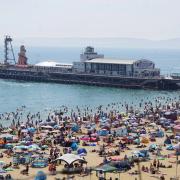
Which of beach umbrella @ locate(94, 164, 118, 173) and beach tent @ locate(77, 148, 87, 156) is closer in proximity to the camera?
beach umbrella @ locate(94, 164, 118, 173)

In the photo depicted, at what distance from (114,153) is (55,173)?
6868 millimetres

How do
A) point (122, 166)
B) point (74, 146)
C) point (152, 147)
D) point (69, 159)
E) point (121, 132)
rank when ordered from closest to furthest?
1. point (122, 166)
2. point (69, 159)
3. point (152, 147)
4. point (74, 146)
5. point (121, 132)

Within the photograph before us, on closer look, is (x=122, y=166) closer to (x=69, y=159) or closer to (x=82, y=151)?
(x=69, y=159)

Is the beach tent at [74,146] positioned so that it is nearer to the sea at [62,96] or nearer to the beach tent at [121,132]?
the beach tent at [121,132]

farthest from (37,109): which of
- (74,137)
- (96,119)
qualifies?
(74,137)

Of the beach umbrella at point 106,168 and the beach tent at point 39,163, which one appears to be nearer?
the beach umbrella at point 106,168

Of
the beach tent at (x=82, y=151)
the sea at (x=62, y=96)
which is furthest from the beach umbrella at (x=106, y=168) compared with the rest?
the sea at (x=62, y=96)

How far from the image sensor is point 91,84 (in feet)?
324

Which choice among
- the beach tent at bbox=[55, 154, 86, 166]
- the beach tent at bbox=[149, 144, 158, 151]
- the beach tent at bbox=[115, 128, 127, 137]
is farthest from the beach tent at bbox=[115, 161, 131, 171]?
the beach tent at bbox=[115, 128, 127, 137]

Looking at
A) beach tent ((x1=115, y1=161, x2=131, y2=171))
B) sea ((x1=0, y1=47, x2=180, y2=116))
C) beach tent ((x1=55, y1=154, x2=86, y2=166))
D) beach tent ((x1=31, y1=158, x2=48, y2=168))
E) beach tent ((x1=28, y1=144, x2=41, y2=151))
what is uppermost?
sea ((x1=0, y1=47, x2=180, y2=116))

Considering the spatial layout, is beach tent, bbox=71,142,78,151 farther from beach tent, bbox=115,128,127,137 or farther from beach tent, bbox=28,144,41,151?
beach tent, bbox=115,128,127,137

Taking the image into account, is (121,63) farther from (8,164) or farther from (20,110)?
(8,164)

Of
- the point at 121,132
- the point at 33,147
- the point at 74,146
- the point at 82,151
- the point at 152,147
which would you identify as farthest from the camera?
the point at 121,132

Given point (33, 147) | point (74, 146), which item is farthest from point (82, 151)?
point (33, 147)
